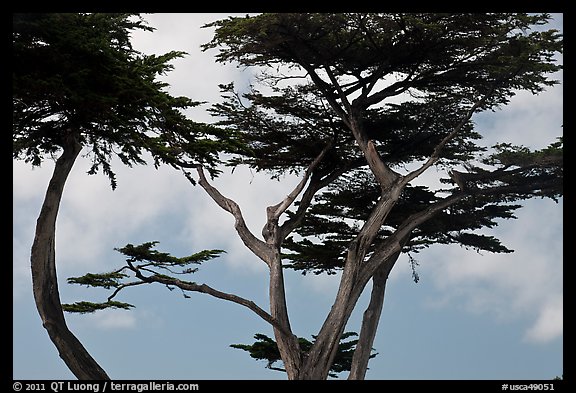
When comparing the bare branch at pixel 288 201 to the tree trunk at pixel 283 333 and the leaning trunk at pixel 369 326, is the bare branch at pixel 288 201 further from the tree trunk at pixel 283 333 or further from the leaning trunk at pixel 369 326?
the leaning trunk at pixel 369 326

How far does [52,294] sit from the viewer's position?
10.6 meters

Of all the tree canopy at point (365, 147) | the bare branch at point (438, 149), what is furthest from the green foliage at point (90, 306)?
the bare branch at point (438, 149)

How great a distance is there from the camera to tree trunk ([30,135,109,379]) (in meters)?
10.4

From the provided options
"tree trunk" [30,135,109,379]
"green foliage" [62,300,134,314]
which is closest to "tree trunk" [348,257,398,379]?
"green foliage" [62,300,134,314]

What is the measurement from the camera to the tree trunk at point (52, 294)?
411 inches

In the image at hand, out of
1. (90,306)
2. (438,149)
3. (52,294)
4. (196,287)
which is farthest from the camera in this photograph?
(438,149)

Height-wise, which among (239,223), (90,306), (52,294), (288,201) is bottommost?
(52,294)

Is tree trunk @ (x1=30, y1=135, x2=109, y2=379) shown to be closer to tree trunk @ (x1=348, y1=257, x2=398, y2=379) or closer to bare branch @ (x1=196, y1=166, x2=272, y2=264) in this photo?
bare branch @ (x1=196, y1=166, x2=272, y2=264)

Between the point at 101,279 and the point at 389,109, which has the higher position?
the point at 389,109

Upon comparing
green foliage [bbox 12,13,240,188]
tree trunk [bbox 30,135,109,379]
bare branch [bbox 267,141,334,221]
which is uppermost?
bare branch [bbox 267,141,334,221]

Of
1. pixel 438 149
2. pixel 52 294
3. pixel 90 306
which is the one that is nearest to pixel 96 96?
pixel 52 294

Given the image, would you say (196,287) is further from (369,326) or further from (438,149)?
(438,149)
